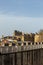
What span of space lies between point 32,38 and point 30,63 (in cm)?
4101

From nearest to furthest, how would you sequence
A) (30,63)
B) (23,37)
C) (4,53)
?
(4,53), (30,63), (23,37)

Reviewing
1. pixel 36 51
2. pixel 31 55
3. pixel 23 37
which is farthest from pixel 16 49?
pixel 23 37

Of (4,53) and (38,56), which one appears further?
(38,56)

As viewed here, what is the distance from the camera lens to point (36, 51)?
28.0 metres

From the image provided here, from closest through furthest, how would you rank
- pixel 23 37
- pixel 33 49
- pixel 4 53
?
1. pixel 4 53
2. pixel 33 49
3. pixel 23 37

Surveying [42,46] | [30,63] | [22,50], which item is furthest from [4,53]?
[42,46]

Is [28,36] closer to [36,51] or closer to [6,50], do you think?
[36,51]

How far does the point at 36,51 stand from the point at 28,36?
3750 cm

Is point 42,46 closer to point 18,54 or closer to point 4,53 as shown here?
point 18,54

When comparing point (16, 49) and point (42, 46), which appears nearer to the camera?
point (16, 49)

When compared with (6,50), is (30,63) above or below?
below

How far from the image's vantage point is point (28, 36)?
215ft

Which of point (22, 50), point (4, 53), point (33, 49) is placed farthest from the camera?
point (33, 49)

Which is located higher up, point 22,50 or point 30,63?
point 22,50
